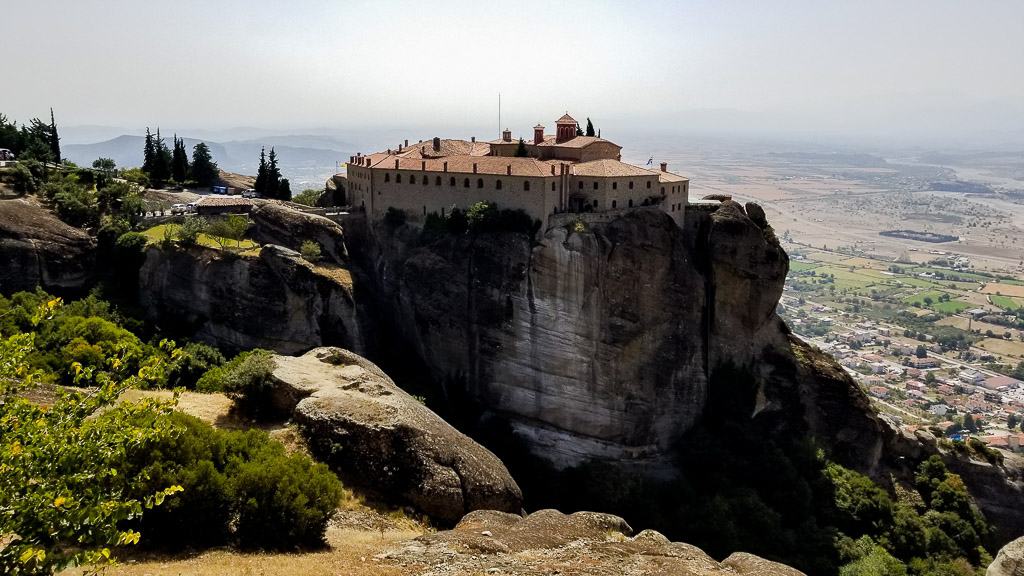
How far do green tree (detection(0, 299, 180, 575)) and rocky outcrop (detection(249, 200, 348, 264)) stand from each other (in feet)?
111

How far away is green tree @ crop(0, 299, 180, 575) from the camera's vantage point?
869 centimetres

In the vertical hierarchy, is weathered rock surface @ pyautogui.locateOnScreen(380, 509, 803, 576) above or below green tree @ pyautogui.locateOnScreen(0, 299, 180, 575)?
below

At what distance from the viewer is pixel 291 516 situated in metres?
14.9

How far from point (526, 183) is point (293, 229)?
1452 cm

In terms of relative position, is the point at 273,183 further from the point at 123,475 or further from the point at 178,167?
the point at 123,475

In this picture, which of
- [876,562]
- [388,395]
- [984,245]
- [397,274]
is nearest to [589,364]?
[397,274]

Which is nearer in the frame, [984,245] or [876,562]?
[876,562]

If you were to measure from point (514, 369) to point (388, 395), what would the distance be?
2114 centimetres

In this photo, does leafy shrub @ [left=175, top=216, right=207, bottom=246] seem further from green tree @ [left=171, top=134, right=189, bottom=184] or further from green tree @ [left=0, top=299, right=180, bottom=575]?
green tree @ [left=0, top=299, right=180, bottom=575]

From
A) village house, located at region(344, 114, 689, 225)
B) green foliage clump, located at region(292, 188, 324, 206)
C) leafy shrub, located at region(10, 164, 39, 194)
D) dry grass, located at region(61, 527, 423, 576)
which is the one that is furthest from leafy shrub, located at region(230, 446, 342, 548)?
green foliage clump, located at region(292, 188, 324, 206)

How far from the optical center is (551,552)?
1505 cm

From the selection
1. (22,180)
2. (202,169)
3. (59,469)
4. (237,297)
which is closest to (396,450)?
(59,469)

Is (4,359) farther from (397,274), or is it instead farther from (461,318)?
(397,274)

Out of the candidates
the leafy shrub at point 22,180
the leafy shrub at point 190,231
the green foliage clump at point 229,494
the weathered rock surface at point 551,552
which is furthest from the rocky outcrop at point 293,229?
the weathered rock surface at point 551,552
